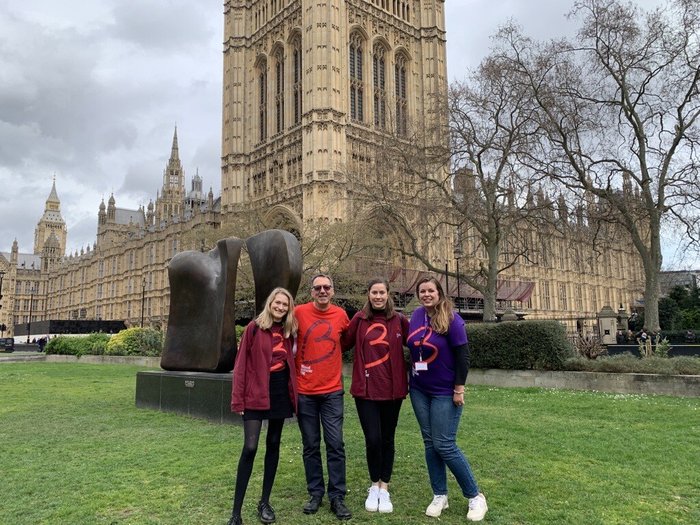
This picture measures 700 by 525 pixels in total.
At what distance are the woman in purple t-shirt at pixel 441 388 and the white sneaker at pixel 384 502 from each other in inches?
12.1

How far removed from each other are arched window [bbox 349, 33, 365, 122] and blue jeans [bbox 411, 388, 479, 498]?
4371cm

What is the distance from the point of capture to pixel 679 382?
36.6 feet

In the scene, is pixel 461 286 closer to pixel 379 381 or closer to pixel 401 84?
pixel 401 84

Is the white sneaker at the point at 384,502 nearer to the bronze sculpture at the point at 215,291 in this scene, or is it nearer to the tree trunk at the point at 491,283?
the bronze sculpture at the point at 215,291

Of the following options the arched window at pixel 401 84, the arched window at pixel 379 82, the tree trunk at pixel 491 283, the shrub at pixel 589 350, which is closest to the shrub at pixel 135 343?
the tree trunk at pixel 491 283

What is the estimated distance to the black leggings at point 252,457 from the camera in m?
4.09

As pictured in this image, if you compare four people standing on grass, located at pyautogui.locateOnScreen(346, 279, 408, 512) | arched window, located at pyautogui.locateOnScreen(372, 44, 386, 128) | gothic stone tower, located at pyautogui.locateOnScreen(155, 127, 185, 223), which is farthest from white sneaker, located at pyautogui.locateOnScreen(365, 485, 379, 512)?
gothic stone tower, located at pyautogui.locateOnScreen(155, 127, 185, 223)

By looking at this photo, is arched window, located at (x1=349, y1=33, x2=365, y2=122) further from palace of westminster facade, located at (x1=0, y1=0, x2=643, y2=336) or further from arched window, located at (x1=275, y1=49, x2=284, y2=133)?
arched window, located at (x1=275, y1=49, x2=284, y2=133)

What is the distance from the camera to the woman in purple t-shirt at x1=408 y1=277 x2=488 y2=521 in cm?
427

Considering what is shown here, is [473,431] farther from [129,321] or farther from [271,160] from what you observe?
[129,321]

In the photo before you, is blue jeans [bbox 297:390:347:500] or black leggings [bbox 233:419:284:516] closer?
black leggings [bbox 233:419:284:516]

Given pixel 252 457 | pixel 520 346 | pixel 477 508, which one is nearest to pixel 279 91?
pixel 520 346

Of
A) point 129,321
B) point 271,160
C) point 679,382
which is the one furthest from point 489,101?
point 129,321

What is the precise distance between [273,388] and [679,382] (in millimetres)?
10233
